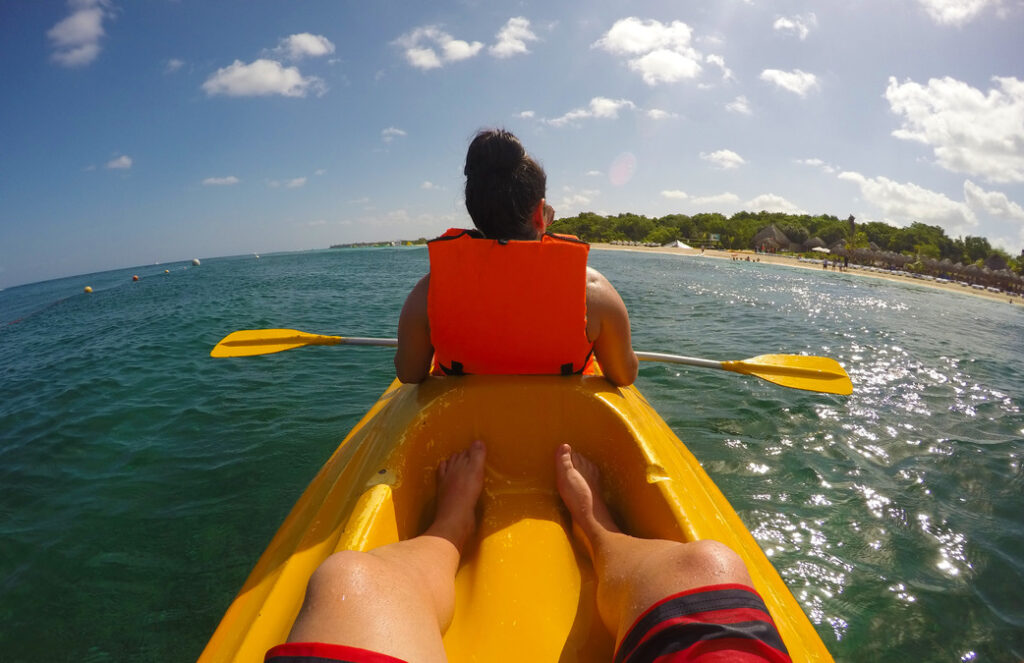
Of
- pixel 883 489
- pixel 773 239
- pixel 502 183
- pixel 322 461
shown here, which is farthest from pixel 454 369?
pixel 773 239

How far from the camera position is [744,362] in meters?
3.13

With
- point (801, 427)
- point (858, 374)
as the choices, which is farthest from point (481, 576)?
point (858, 374)

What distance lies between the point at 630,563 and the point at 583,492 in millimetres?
453

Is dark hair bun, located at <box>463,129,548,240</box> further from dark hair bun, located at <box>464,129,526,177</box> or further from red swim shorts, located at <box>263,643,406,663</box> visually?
red swim shorts, located at <box>263,643,406,663</box>

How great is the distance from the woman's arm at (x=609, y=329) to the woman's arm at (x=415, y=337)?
70 cm

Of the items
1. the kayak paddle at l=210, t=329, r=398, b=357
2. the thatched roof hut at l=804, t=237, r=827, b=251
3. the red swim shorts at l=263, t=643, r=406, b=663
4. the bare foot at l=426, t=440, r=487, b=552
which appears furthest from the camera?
the thatched roof hut at l=804, t=237, r=827, b=251

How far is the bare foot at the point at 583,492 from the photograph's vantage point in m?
1.61

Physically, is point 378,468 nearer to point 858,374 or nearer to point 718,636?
point 718,636

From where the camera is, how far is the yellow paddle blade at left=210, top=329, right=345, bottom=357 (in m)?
3.28

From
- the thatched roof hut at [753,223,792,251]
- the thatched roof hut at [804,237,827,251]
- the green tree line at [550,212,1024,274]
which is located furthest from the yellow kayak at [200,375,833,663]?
the thatched roof hut at [804,237,827,251]

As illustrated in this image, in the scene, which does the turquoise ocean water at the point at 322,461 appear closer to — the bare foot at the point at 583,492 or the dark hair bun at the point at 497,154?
the bare foot at the point at 583,492

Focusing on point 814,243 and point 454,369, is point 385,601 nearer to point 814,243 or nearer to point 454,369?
point 454,369

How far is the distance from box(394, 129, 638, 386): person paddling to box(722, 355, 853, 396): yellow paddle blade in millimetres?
1800

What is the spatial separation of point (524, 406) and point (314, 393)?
3660mm
